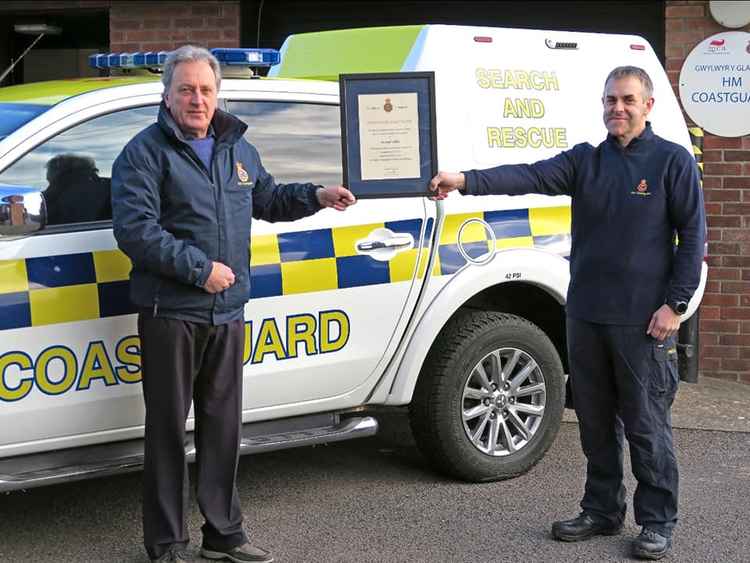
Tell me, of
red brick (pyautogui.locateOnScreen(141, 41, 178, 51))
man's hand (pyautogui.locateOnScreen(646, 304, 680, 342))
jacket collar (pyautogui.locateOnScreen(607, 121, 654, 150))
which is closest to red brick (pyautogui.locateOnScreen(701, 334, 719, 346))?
man's hand (pyautogui.locateOnScreen(646, 304, 680, 342))

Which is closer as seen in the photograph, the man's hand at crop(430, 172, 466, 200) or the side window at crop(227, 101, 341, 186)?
the man's hand at crop(430, 172, 466, 200)

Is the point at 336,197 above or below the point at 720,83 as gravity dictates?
below

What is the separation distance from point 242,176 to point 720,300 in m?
4.33

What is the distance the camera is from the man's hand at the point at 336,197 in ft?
14.4

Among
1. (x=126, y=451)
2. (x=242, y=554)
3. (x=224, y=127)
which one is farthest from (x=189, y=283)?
(x=242, y=554)

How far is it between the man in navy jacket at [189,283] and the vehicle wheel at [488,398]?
1085mm

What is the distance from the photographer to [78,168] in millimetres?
4398

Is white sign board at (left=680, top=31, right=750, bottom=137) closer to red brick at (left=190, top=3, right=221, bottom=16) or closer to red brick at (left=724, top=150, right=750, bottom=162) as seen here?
red brick at (left=724, top=150, right=750, bottom=162)

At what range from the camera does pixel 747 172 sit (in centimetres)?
753

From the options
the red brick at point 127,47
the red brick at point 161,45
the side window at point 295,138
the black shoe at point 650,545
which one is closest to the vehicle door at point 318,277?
the side window at point 295,138

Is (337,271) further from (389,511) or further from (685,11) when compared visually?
(685,11)

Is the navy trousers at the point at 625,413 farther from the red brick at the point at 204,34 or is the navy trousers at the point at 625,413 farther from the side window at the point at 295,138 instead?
the red brick at the point at 204,34

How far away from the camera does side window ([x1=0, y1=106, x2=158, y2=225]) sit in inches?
169

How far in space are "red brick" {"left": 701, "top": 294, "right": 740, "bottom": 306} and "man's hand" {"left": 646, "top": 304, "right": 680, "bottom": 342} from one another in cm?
349
